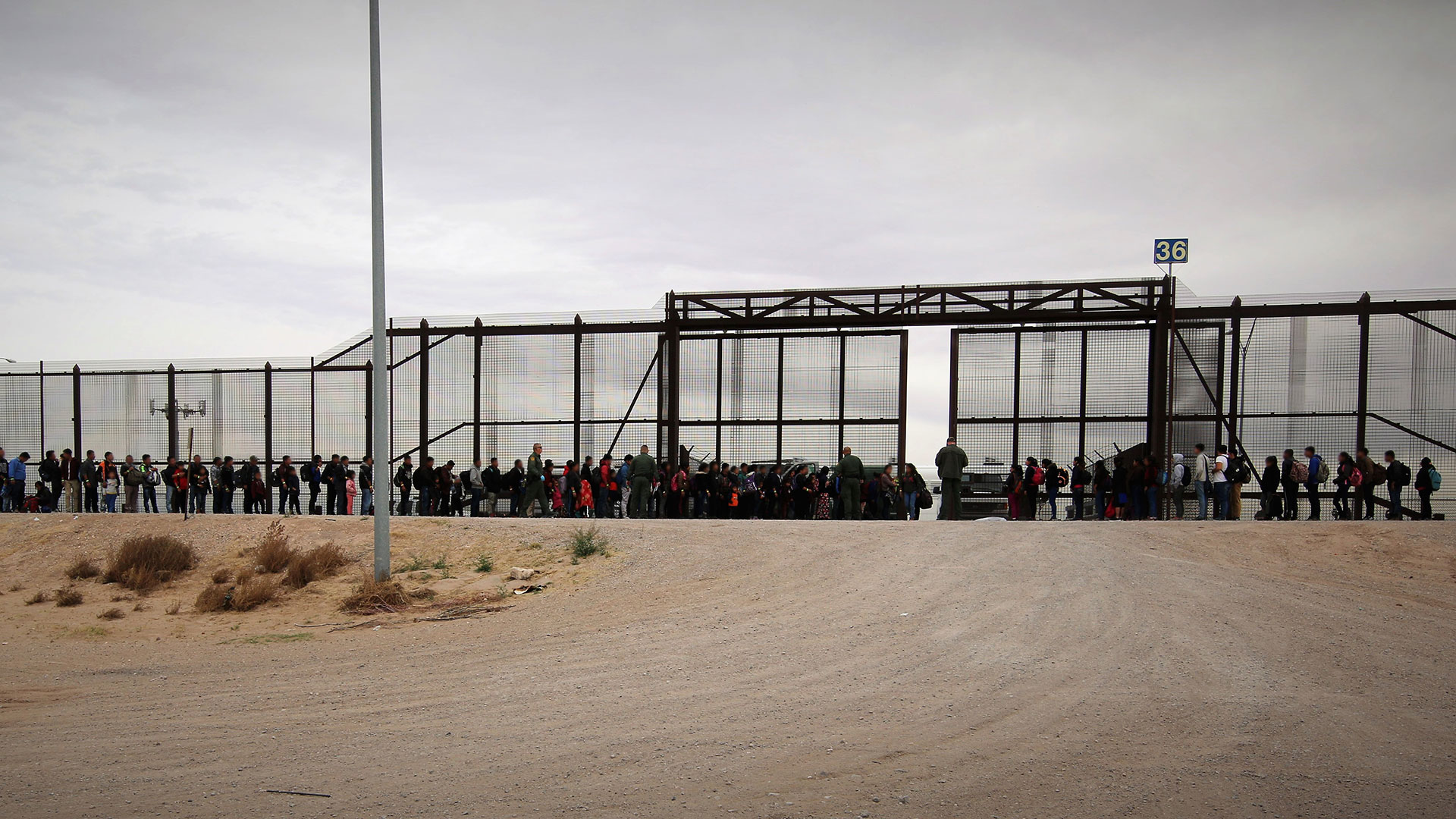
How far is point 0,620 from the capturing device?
43.1 ft

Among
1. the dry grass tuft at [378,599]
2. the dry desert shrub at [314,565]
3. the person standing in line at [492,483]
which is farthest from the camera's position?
the person standing in line at [492,483]

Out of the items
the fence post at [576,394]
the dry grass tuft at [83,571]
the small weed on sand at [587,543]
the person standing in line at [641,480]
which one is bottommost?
the dry grass tuft at [83,571]

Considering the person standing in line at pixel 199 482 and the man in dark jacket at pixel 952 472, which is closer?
the man in dark jacket at pixel 952 472

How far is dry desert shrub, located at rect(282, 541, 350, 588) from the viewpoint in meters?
14.1

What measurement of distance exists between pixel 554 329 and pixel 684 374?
2967 mm

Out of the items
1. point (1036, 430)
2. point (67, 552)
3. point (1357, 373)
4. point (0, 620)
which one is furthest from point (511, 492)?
point (1357, 373)

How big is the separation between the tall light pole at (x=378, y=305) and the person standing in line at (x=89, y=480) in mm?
13077

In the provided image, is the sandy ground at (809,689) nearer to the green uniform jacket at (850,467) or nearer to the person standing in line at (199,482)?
the green uniform jacket at (850,467)

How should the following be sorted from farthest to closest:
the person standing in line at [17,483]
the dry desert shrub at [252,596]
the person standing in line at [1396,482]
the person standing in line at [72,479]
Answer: the person standing in line at [17,483]
the person standing in line at [72,479]
the person standing in line at [1396,482]
the dry desert shrub at [252,596]

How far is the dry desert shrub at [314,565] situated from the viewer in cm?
1415

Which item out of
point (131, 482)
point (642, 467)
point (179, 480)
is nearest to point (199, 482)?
point (179, 480)

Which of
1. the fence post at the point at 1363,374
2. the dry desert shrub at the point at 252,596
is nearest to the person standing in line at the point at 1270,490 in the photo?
the fence post at the point at 1363,374

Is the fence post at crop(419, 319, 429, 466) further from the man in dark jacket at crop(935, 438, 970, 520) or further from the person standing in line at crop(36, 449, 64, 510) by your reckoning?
the man in dark jacket at crop(935, 438, 970, 520)

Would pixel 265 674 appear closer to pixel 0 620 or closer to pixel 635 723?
pixel 635 723
